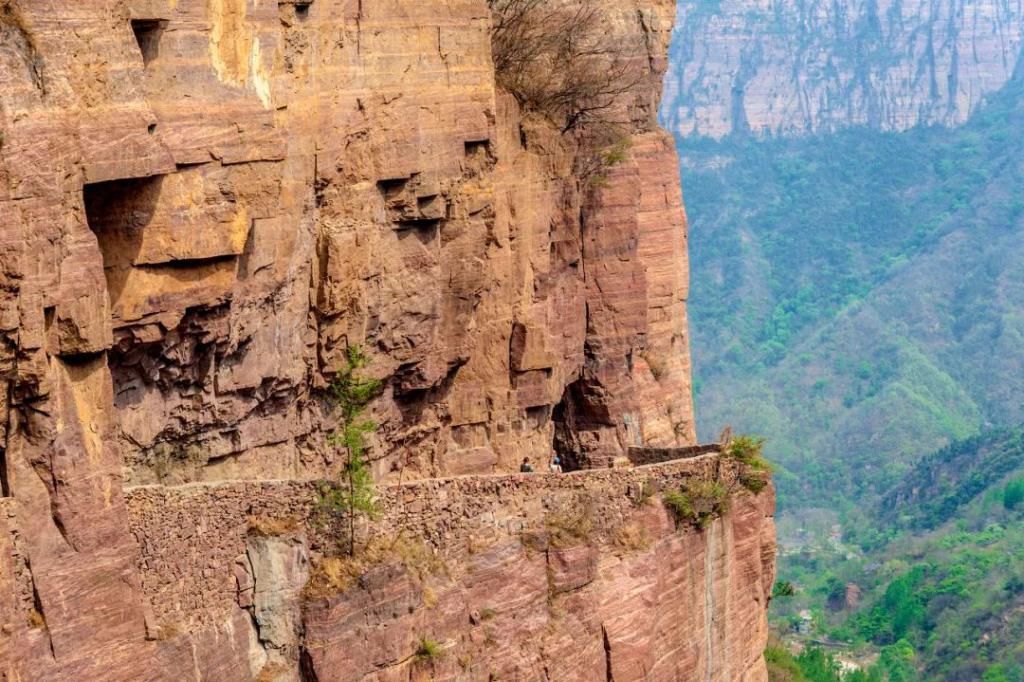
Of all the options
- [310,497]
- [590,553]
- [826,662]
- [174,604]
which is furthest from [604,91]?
[826,662]

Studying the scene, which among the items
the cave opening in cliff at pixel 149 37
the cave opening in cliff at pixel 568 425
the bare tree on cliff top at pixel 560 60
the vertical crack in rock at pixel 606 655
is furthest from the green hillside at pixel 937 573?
the cave opening in cliff at pixel 149 37

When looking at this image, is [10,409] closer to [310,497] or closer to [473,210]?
[310,497]

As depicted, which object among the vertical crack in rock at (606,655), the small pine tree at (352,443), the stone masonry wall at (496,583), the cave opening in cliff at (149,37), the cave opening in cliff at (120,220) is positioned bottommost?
the vertical crack in rock at (606,655)

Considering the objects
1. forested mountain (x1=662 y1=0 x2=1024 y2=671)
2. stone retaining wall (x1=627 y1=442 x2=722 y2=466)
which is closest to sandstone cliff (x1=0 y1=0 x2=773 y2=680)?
stone retaining wall (x1=627 y1=442 x2=722 y2=466)

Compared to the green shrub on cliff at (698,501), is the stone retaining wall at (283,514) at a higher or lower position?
higher

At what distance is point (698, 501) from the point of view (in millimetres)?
42031

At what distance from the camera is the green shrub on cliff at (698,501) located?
41.7 m

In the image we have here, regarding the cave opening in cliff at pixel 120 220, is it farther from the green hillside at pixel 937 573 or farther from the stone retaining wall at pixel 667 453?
the green hillside at pixel 937 573

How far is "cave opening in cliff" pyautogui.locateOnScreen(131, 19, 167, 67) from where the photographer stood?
31.8m

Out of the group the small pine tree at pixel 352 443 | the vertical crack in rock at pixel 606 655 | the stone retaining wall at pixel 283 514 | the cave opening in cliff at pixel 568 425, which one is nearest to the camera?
the stone retaining wall at pixel 283 514

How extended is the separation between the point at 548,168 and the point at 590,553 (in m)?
9.28

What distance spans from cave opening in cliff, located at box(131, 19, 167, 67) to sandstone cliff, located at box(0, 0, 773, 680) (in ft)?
0.10

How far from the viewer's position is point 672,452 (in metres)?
45.6

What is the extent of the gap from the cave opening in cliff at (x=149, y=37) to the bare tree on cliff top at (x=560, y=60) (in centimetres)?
1218
